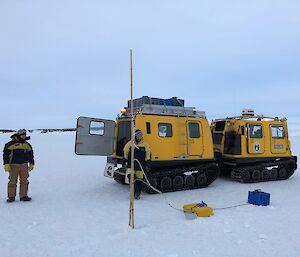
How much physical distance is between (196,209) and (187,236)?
4.15 feet

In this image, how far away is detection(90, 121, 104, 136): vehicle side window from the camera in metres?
9.44

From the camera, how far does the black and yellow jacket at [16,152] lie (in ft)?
26.8

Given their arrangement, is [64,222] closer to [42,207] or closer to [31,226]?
[31,226]

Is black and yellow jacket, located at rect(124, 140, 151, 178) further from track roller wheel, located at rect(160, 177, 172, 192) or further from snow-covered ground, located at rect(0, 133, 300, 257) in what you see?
track roller wheel, located at rect(160, 177, 172, 192)

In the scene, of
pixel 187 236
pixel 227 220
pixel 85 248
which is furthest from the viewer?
pixel 227 220

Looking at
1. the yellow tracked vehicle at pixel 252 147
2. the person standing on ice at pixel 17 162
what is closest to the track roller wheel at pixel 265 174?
the yellow tracked vehicle at pixel 252 147

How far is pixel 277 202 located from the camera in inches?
329

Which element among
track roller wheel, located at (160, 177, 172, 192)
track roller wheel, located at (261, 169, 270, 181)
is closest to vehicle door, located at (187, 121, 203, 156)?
track roller wheel, located at (160, 177, 172, 192)

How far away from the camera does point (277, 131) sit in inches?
486

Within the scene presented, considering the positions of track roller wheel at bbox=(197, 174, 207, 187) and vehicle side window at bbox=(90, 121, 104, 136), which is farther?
track roller wheel at bbox=(197, 174, 207, 187)

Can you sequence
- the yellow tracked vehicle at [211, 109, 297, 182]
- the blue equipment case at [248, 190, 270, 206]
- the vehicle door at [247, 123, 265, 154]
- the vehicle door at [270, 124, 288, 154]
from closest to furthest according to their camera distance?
the blue equipment case at [248, 190, 270, 206], the yellow tracked vehicle at [211, 109, 297, 182], the vehicle door at [247, 123, 265, 154], the vehicle door at [270, 124, 288, 154]

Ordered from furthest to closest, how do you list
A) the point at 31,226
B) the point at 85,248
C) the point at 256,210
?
the point at 256,210, the point at 31,226, the point at 85,248

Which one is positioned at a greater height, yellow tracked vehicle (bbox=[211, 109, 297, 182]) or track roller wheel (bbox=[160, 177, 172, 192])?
yellow tracked vehicle (bbox=[211, 109, 297, 182])

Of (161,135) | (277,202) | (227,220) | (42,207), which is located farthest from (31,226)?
(277,202)
